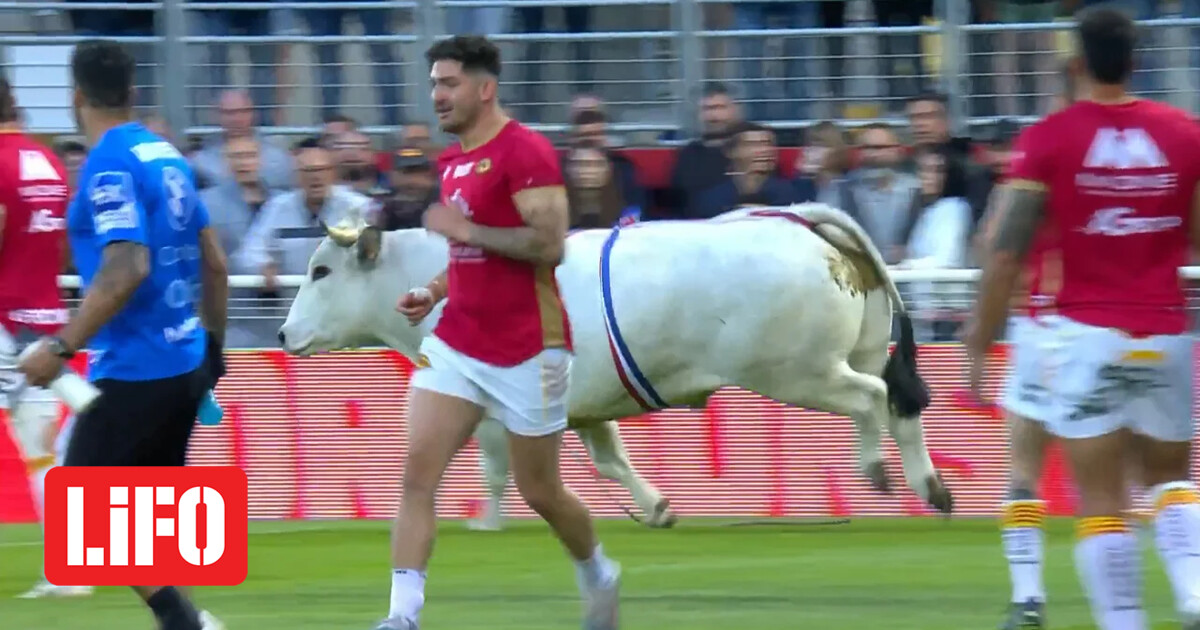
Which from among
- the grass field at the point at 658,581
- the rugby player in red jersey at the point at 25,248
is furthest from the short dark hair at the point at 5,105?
the grass field at the point at 658,581

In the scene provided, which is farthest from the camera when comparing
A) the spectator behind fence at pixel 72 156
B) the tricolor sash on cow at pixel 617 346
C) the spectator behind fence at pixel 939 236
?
the spectator behind fence at pixel 72 156

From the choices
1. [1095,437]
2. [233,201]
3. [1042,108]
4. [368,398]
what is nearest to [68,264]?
[233,201]

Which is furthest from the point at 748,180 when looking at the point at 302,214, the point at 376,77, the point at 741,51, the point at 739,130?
the point at 376,77

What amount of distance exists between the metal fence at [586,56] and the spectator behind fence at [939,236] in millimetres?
1726

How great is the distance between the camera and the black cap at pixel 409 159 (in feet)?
45.8

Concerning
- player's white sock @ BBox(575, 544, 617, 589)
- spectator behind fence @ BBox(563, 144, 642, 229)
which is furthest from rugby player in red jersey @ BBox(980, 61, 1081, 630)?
spectator behind fence @ BBox(563, 144, 642, 229)

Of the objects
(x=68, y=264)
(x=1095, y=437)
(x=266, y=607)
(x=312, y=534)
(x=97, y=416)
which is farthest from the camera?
(x=68, y=264)

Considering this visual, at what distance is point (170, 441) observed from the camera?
7.63 metres

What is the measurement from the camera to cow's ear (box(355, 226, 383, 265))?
502 inches

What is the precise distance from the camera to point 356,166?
1445 centimetres

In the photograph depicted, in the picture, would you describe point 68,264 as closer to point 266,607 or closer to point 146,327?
point 266,607

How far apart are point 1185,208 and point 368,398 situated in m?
7.24

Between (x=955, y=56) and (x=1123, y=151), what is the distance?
855cm

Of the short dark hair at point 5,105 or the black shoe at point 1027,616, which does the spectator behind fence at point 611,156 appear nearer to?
the short dark hair at point 5,105
